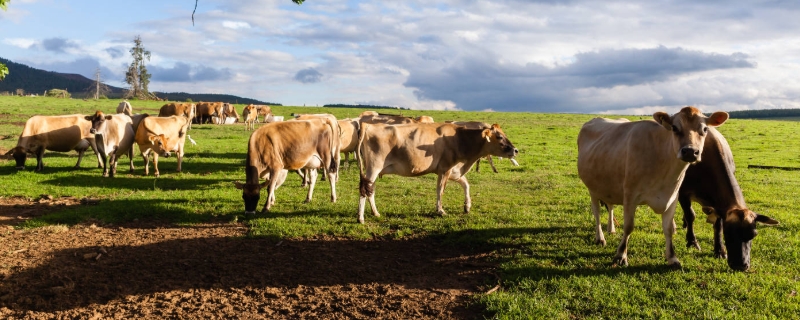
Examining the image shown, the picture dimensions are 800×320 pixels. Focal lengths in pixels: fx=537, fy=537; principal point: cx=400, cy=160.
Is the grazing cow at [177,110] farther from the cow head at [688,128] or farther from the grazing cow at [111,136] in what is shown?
the cow head at [688,128]

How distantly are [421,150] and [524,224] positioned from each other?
2.51m

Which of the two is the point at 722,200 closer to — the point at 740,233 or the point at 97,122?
the point at 740,233

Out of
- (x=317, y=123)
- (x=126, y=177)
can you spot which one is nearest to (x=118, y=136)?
(x=126, y=177)

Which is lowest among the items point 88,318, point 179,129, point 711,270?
point 88,318

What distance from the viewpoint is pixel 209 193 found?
1362cm

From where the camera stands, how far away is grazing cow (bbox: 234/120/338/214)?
37.1 feet

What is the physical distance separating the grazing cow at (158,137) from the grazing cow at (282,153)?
6.23 m

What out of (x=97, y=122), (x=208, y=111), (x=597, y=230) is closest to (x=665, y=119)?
(x=597, y=230)

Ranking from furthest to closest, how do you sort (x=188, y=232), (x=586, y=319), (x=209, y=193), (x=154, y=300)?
1. (x=209, y=193)
2. (x=188, y=232)
3. (x=154, y=300)
4. (x=586, y=319)

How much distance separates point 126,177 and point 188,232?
26.0 ft

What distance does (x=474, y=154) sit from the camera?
11727 mm

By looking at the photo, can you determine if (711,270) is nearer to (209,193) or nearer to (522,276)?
(522,276)

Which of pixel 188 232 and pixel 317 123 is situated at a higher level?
pixel 317 123

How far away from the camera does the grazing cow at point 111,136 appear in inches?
659
